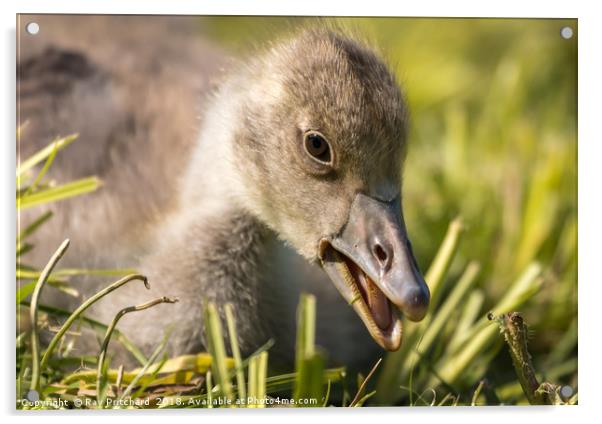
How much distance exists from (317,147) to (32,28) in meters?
0.62

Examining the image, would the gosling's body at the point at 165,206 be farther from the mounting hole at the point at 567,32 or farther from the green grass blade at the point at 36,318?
the mounting hole at the point at 567,32

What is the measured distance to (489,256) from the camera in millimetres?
2414

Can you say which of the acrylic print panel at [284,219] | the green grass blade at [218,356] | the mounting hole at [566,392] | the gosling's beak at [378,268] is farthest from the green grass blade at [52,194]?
the mounting hole at [566,392]

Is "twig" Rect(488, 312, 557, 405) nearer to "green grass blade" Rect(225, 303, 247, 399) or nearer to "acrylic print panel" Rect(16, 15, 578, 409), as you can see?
"acrylic print panel" Rect(16, 15, 578, 409)

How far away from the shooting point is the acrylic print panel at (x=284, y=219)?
70.8 inches

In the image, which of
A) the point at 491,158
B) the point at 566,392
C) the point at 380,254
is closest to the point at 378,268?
the point at 380,254

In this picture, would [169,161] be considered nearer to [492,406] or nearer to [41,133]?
[41,133]

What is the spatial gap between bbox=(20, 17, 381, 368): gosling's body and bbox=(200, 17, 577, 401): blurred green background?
19cm

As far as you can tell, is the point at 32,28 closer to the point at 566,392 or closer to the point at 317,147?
the point at 317,147

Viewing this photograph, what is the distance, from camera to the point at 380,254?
175 cm

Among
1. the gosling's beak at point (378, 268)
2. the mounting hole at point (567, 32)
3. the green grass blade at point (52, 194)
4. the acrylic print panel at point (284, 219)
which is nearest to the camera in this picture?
the gosling's beak at point (378, 268)

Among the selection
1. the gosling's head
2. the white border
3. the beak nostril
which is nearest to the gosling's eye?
the gosling's head

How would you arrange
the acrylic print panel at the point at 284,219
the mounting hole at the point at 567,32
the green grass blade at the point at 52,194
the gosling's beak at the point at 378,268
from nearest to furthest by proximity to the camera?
1. the gosling's beak at the point at 378,268
2. the acrylic print panel at the point at 284,219
3. the green grass blade at the point at 52,194
4. the mounting hole at the point at 567,32

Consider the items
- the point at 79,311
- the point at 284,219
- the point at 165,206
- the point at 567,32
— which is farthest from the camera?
the point at 165,206
